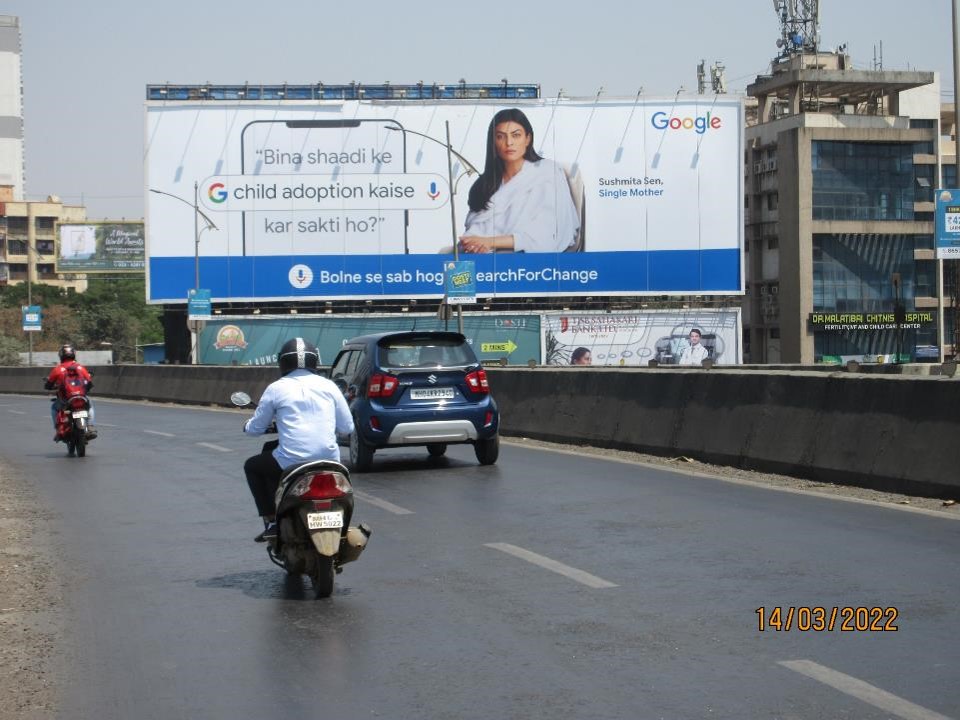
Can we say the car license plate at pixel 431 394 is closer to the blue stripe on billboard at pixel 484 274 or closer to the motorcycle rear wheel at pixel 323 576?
the motorcycle rear wheel at pixel 323 576

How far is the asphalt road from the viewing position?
5992 mm

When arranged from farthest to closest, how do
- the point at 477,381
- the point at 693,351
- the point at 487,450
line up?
the point at 693,351 < the point at 487,450 < the point at 477,381

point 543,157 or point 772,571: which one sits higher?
point 543,157

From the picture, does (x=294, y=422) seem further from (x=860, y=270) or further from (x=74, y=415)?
(x=860, y=270)

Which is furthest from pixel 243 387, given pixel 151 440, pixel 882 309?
pixel 882 309

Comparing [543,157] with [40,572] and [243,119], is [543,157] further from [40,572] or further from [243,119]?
[40,572]

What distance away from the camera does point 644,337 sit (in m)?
82.8

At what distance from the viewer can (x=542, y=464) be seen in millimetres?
17578

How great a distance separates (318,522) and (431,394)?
8.64m

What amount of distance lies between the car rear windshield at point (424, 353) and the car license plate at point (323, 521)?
8.61 meters

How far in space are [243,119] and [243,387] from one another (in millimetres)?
47532

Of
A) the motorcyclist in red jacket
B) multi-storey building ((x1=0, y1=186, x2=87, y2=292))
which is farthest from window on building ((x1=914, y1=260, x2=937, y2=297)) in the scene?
multi-storey building ((x1=0, y1=186, x2=87, y2=292))

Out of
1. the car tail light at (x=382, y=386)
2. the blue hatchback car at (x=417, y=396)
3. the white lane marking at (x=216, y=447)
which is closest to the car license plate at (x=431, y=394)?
the blue hatchback car at (x=417, y=396)
